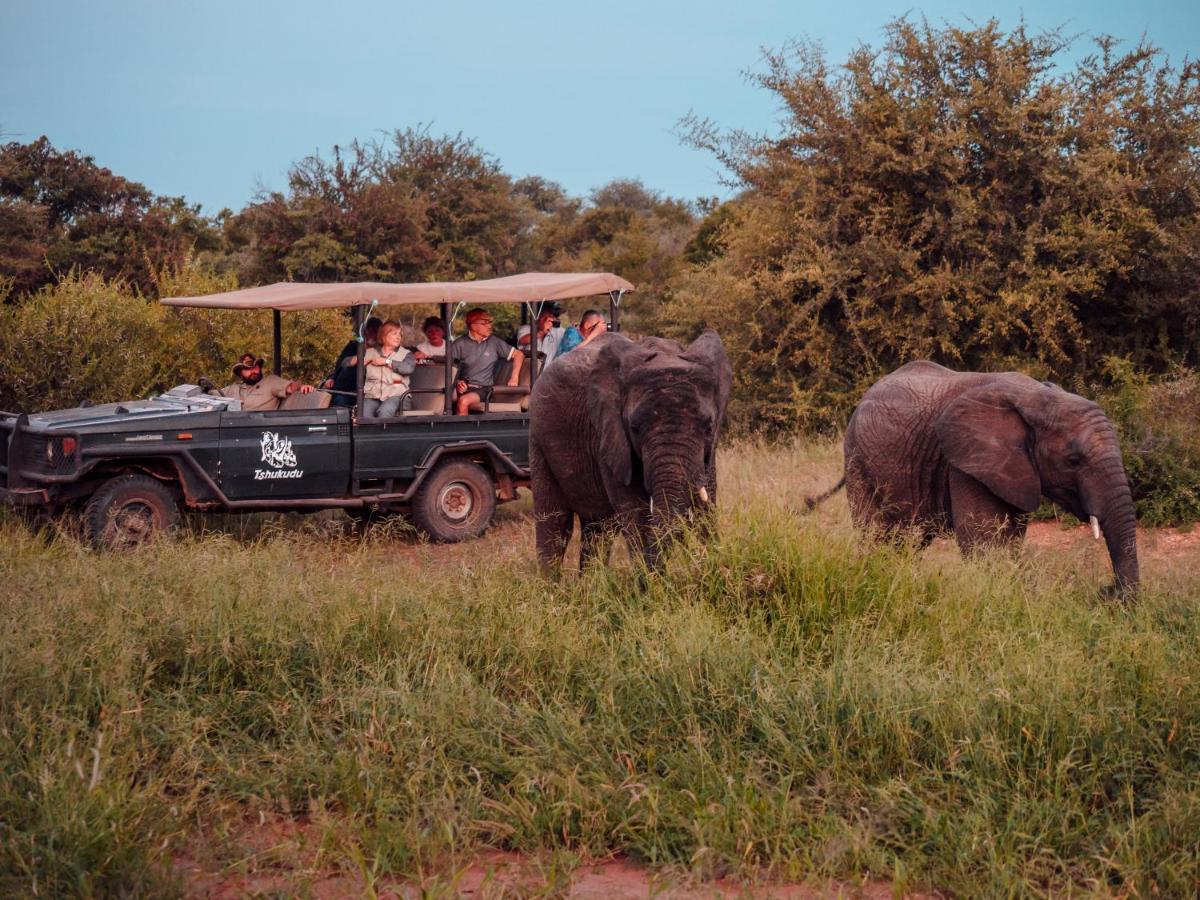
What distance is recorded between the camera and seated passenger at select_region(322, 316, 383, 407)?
1098 cm

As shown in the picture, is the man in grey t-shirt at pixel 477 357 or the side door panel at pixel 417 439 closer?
the side door panel at pixel 417 439

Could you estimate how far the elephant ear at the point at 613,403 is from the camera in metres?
7.15

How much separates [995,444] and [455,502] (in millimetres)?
5031

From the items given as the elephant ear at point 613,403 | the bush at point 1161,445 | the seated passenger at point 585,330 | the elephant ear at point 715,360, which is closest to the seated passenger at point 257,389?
the seated passenger at point 585,330

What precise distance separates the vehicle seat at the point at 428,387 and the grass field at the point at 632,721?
13.8ft

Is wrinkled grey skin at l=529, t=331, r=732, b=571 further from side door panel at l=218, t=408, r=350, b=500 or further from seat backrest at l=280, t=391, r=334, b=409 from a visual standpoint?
seat backrest at l=280, t=391, r=334, b=409

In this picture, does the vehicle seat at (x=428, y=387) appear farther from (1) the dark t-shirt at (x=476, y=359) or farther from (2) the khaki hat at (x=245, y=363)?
(2) the khaki hat at (x=245, y=363)

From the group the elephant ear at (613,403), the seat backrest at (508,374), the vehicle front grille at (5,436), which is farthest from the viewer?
the seat backrest at (508,374)

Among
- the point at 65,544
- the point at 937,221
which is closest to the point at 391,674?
the point at 65,544

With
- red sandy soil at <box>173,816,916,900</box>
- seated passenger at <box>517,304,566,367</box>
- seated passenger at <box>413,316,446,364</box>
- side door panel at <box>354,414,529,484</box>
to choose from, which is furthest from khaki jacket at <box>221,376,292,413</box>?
→ red sandy soil at <box>173,816,916,900</box>

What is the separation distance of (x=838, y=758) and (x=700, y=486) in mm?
2269

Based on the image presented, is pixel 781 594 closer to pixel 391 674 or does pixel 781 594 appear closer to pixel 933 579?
pixel 933 579

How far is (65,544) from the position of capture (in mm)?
8914

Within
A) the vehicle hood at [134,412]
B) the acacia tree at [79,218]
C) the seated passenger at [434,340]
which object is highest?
the acacia tree at [79,218]
